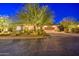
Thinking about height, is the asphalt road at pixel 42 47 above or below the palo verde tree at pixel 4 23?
below

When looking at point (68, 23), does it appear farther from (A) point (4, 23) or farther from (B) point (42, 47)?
(A) point (4, 23)

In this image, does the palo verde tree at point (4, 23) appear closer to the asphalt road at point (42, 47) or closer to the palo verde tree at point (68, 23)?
the asphalt road at point (42, 47)

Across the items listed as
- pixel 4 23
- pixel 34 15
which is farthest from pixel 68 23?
pixel 4 23

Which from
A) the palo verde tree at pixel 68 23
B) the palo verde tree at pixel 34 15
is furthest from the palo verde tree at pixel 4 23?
the palo verde tree at pixel 68 23

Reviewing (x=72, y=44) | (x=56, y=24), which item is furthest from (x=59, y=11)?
(x=72, y=44)

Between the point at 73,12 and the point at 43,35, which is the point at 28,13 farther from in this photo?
the point at 73,12

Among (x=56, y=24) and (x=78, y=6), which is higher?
(x=78, y=6)

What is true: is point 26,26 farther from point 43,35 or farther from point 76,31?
point 76,31

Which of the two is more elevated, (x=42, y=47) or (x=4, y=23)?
(x=4, y=23)

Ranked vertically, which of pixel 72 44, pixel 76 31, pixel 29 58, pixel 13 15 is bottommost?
pixel 29 58
